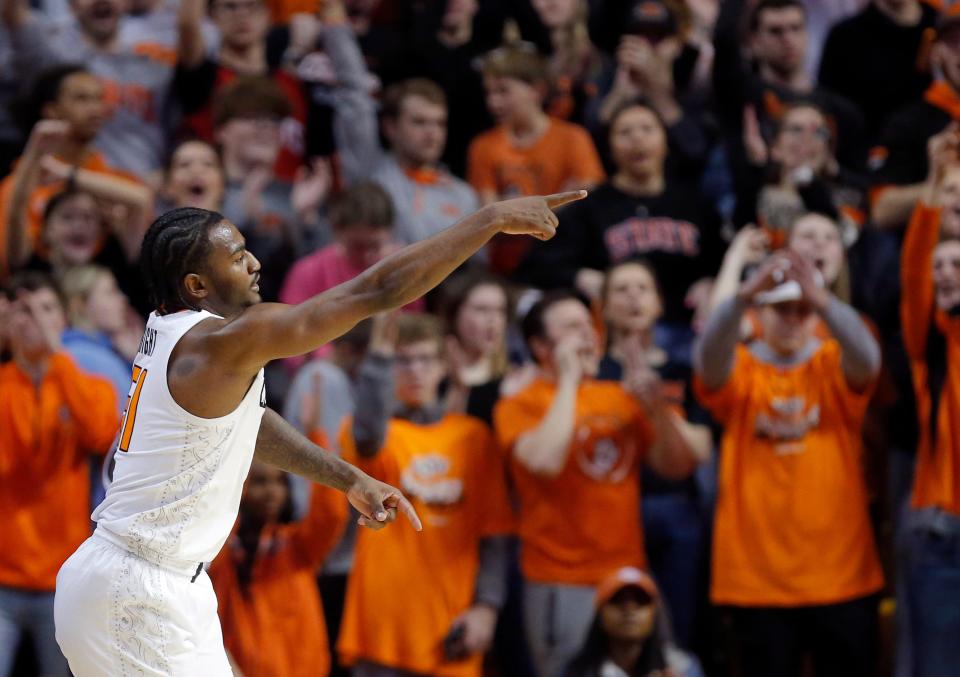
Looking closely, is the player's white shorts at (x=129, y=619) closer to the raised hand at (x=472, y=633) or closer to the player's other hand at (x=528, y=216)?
the player's other hand at (x=528, y=216)

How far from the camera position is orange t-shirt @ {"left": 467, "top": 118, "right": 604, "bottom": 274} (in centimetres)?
860

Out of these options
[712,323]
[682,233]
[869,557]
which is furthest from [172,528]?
[682,233]

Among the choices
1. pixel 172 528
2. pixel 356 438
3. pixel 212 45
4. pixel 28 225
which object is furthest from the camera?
pixel 212 45

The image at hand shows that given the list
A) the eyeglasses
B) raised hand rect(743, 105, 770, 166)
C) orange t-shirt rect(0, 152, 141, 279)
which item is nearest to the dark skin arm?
orange t-shirt rect(0, 152, 141, 279)

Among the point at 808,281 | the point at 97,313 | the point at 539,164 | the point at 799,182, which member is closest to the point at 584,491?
the point at 808,281

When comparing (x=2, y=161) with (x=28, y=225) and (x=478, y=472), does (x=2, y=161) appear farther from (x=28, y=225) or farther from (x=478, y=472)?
(x=478, y=472)

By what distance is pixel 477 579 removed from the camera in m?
6.84

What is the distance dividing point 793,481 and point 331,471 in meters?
3.06

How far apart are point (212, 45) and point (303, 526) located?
12.2ft

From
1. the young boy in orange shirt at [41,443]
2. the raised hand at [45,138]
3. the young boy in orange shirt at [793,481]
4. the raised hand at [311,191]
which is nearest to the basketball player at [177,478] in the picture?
the young boy in orange shirt at [41,443]

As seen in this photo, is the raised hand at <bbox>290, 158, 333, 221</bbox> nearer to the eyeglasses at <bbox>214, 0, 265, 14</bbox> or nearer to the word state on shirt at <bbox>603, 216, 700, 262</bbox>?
the eyeglasses at <bbox>214, 0, 265, 14</bbox>

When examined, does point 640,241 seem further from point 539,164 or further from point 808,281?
point 808,281

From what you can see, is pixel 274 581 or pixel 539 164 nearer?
pixel 274 581

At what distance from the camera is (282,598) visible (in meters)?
6.62
